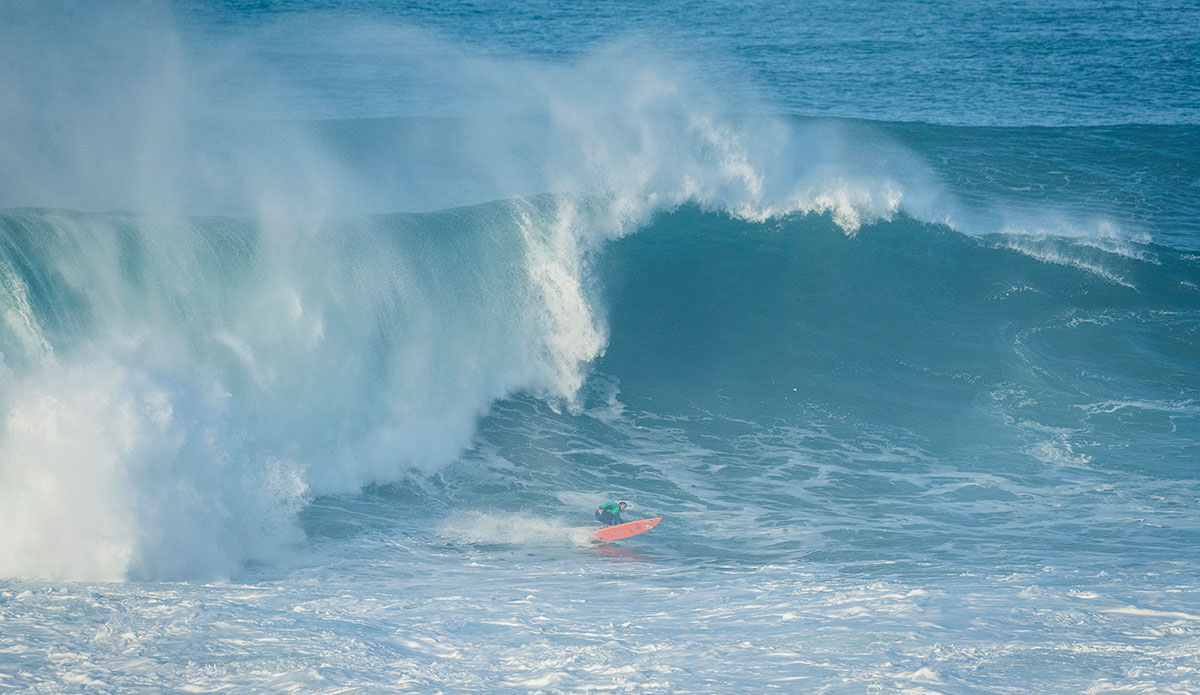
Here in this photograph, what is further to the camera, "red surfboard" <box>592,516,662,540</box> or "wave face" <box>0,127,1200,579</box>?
"red surfboard" <box>592,516,662,540</box>

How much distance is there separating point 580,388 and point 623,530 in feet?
13.8

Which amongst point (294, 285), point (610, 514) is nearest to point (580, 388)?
point (294, 285)

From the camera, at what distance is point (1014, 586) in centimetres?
856

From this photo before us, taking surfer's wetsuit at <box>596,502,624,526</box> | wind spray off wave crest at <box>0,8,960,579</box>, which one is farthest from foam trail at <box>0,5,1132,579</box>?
surfer's wetsuit at <box>596,502,624,526</box>

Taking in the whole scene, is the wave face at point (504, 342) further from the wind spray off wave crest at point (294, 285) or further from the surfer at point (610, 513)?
the surfer at point (610, 513)

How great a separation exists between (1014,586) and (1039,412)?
214 inches

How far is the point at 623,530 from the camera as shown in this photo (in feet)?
33.6

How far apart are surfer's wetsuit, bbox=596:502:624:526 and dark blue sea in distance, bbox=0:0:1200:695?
26 cm

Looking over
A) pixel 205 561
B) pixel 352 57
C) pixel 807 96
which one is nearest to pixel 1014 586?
pixel 205 561

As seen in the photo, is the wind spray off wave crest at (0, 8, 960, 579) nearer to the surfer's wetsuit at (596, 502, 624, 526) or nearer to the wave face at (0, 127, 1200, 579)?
the wave face at (0, 127, 1200, 579)

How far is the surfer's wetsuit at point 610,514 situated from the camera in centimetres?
1024

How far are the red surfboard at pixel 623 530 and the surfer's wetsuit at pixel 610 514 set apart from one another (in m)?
0.05

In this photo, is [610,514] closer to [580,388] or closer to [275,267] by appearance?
[580,388]

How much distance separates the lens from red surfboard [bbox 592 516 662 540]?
402 inches
